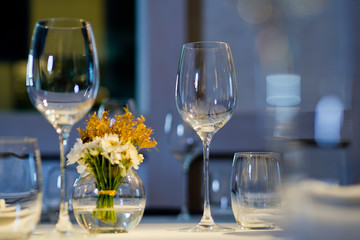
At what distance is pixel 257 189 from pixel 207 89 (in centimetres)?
16

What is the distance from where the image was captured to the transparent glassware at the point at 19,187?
0.54 meters

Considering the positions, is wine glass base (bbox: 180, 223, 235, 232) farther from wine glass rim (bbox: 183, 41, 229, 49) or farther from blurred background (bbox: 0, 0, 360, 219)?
blurred background (bbox: 0, 0, 360, 219)

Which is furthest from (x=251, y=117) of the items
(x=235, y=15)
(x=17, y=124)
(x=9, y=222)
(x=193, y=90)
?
(x=9, y=222)

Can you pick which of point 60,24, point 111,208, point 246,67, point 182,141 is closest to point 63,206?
point 111,208

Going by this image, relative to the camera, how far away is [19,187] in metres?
0.55

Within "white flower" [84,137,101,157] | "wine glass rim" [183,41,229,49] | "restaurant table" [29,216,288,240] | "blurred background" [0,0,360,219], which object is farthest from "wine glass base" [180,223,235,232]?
"blurred background" [0,0,360,219]

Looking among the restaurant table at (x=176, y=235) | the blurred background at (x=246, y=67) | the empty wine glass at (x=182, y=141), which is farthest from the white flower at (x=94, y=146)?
the blurred background at (x=246, y=67)

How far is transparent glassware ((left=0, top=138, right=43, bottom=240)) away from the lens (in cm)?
54

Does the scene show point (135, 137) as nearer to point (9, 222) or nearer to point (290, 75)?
point (9, 222)

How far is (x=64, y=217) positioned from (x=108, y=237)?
63 mm

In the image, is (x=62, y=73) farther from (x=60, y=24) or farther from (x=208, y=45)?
(x=208, y=45)

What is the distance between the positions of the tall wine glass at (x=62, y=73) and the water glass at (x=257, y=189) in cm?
23

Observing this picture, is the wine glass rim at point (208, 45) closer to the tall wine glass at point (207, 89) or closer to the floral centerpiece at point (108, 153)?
the tall wine glass at point (207, 89)

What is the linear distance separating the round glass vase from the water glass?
0.48 ft
